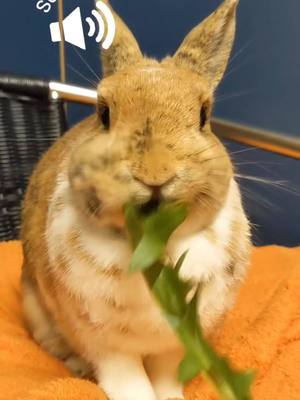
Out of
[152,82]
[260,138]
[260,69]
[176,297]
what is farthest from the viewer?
[260,69]

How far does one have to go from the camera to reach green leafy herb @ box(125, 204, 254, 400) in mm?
694

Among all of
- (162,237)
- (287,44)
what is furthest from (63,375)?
(287,44)

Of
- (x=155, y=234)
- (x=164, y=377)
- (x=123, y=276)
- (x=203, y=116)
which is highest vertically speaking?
(x=203, y=116)

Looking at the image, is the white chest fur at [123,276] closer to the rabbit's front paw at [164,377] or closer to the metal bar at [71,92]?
the rabbit's front paw at [164,377]

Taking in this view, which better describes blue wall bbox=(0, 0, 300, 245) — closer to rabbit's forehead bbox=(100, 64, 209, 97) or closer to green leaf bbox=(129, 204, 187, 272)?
rabbit's forehead bbox=(100, 64, 209, 97)

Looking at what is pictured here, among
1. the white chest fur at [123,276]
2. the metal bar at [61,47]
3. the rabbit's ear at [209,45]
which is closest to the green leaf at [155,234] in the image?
the white chest fur at [123,276]

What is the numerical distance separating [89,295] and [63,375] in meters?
0.32

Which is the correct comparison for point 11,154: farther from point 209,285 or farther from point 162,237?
point 162,237

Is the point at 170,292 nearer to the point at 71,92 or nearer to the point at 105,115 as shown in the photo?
the point at 105,115

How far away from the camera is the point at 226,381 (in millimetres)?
699

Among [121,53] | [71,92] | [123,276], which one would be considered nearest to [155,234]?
[123,276]

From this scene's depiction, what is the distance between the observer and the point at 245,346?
1.26 metres

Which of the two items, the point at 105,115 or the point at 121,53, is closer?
the point at 105,115

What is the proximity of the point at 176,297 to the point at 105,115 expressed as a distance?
32 cm
